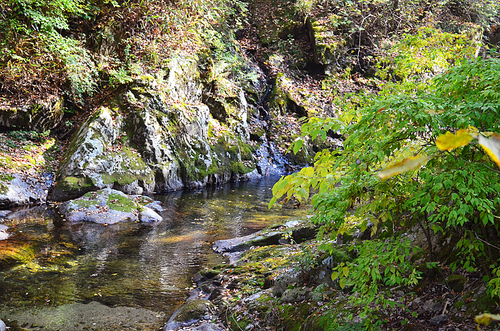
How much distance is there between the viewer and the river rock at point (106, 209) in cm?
906

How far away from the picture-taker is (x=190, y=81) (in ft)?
51.0

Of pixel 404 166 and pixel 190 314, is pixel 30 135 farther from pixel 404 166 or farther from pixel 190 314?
pixel 404 166

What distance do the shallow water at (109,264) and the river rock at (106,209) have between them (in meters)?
0.33

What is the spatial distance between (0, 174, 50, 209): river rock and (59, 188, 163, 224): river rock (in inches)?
47.9

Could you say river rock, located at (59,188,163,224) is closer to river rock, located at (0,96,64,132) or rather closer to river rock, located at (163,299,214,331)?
river rock, located at (0,96,64,132)

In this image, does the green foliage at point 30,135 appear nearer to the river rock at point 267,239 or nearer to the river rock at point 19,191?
the river rock at point 19,191

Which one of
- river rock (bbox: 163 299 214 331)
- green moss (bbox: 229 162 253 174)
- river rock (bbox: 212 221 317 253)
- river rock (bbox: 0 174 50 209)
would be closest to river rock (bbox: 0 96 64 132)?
river rock (bbox: 0 174 50 209)

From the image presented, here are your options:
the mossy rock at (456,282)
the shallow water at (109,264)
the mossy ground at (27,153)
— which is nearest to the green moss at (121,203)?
the shallow water at (109,264)

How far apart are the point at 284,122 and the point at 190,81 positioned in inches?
253

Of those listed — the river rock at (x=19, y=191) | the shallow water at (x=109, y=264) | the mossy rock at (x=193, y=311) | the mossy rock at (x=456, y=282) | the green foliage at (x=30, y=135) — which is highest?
the green foliage at (x=30, y=135)

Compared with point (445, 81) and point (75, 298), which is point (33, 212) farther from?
point (445, 81)

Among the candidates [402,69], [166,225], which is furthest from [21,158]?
[402,69]

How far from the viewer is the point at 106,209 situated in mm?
9461

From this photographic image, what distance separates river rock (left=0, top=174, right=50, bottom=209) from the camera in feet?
30.8
